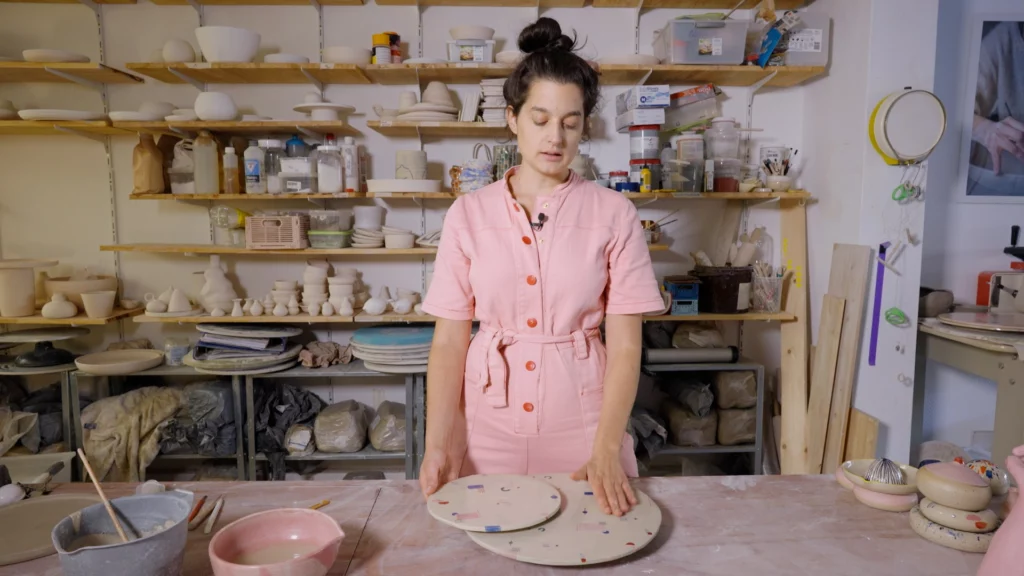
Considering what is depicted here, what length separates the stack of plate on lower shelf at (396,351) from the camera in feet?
9.11

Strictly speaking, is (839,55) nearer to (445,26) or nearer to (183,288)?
(445,26)

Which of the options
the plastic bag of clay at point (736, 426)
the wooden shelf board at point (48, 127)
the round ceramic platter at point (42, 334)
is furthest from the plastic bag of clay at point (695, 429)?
the wooden shelf board at point (48, 127)

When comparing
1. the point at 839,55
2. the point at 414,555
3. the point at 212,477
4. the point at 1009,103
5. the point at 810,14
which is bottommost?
the point at 212,477

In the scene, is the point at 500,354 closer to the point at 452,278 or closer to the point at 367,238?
the point at 452,278

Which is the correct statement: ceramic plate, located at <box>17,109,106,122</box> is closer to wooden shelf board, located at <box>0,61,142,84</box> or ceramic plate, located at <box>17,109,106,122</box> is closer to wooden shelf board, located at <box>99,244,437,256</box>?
wooden shelf board, located at <box>0,61,142,84</box>

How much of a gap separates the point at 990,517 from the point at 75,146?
386 cm

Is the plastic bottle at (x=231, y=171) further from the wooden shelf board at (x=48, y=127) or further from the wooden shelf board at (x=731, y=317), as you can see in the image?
the wooden shelf board at (x=731, y=317)

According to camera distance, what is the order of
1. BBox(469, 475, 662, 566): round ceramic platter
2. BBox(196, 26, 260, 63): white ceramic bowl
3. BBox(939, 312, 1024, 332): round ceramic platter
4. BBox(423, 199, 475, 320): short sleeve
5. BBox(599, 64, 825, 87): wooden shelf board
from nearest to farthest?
1. BBox(469, 475, 662, 566): round ceramic platter
2. BBox(423, 199, 475, 320): short sleeve
3. BBox(939, 312, 1024, 332): round ceramic platter
4. BBox(196, 26, 260, 63): white ceramic bowl
5. BBox(599, 64, 825, 87): wooden shelf board

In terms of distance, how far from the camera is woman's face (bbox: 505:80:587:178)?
52.5 inches

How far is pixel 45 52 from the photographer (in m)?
2.72

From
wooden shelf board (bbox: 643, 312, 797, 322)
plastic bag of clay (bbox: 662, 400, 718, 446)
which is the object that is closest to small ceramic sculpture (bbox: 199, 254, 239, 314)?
wooden shelf board (bbox: 643, 312, 797, 322)

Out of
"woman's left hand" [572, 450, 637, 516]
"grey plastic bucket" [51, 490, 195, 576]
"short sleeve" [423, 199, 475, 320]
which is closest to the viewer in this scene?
"grey plastic bucket" [51, 490, 195, 576]

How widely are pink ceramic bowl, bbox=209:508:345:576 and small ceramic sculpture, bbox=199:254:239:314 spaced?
223cm

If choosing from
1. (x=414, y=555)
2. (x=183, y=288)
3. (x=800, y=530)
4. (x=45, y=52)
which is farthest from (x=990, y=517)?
(x=45, y=52)
